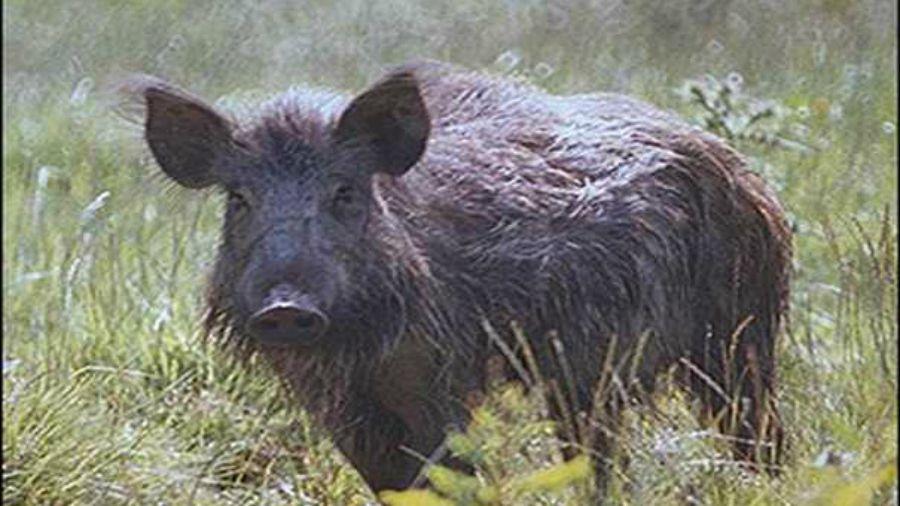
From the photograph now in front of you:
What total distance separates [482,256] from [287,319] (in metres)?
0.71

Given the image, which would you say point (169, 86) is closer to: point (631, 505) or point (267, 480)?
point (267, 480)

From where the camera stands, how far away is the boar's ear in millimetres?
6227

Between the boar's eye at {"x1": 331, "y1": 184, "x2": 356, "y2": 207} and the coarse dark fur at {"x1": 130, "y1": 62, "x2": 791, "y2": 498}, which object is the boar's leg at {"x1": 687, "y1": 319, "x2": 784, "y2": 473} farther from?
the boar's eye at {"x1": 331, "y1": 184, "x2": 356, "y2": 207}

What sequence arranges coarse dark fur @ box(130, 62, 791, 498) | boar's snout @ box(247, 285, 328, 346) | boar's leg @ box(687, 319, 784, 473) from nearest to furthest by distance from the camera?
boar's snout @ box(247, 285, 328, 346)
coarse dark fur @ box(130, 62, 791, 498)
boar's leg @ box(687, 319, 784, 473)

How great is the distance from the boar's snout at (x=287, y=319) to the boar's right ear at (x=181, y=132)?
0.58m

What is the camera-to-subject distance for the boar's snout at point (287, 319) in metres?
5.79

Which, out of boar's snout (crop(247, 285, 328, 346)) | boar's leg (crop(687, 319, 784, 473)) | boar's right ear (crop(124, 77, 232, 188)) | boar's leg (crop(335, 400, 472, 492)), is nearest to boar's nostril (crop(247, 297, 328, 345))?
boar's snout (crop(247, 285, 328, 346))

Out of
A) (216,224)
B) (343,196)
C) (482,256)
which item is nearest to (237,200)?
(343,196)

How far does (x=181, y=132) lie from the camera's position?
6375 millimetres

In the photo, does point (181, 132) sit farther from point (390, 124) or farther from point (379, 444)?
point (379, 444)

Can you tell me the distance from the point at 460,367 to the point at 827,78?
5.71 m

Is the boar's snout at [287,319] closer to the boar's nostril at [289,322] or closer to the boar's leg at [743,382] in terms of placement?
the boar's nostril at [289,322]

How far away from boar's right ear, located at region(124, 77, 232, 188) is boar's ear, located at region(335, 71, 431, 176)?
1.03ft

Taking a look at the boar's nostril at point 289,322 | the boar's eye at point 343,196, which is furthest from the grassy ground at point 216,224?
the boar's eye at point 343,196
